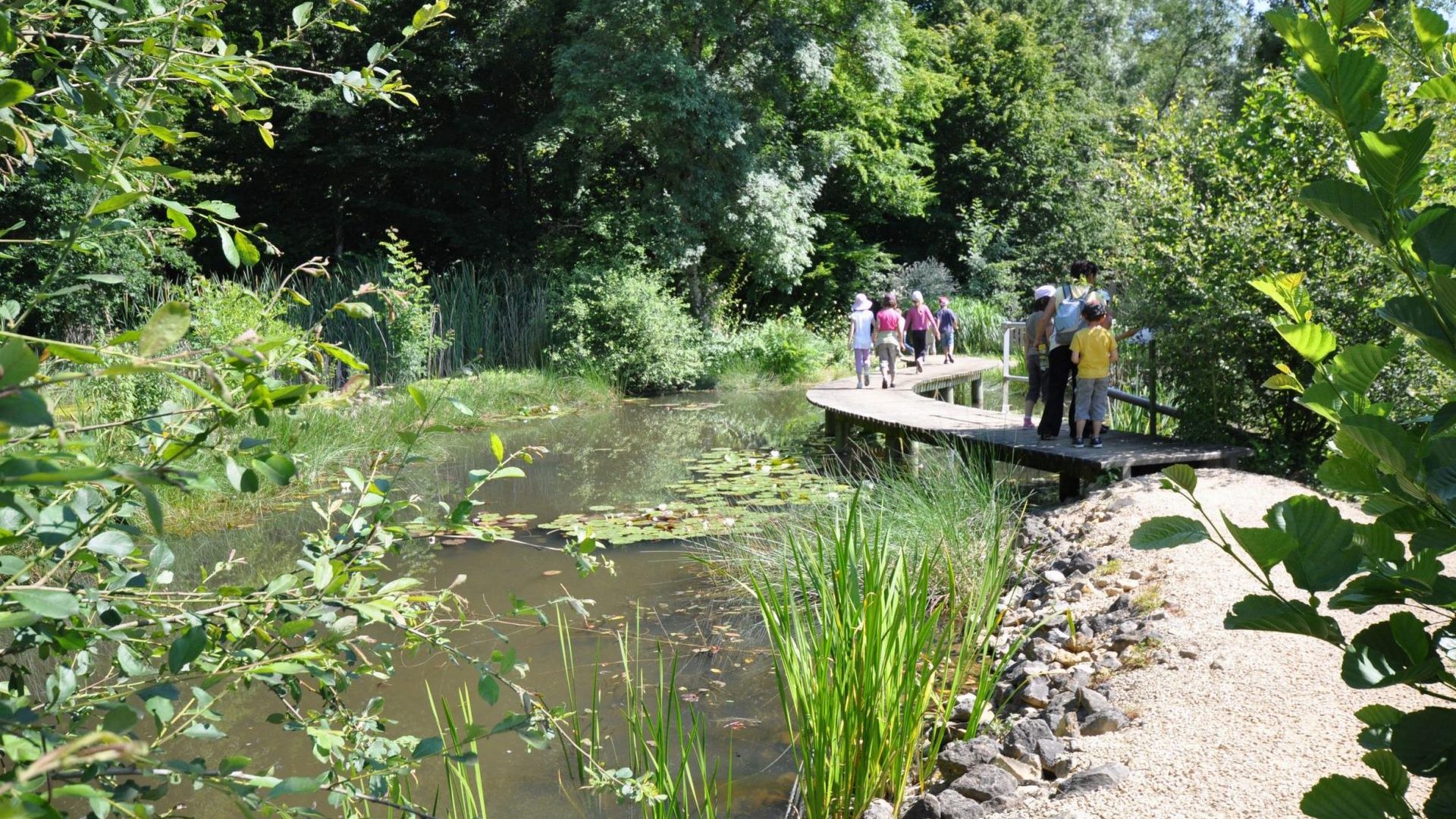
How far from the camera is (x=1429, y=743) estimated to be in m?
1.04

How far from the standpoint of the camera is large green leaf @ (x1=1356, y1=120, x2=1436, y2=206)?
3.11ft

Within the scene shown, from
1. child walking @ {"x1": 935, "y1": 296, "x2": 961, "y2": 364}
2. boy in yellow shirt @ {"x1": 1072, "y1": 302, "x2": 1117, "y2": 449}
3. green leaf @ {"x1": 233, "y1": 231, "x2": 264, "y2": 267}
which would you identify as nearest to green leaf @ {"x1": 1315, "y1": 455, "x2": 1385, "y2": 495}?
green leaf @ {"x1": 233, "y1": 231, "x2": 264, "y2": 267}

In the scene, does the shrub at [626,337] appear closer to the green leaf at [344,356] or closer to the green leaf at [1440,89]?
the green leaf at [344,356]

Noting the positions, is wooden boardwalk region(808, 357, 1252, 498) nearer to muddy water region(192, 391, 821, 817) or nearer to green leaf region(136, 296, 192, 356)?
muddy water region(192, 391, 821, 817)

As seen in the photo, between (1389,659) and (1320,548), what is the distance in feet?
0.48

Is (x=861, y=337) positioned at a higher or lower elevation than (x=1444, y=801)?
lower

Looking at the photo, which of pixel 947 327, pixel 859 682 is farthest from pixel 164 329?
pixel 947 327

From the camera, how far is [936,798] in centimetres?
356

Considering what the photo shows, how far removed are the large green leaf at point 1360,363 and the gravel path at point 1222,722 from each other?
2337mm

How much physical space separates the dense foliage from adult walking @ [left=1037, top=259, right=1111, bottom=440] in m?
7.13

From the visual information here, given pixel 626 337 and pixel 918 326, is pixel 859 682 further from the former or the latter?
pixel 626 337

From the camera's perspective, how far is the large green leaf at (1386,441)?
0.98 meters

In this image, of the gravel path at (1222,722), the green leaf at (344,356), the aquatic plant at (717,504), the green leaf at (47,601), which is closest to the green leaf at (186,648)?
the green leaf at (47,601)

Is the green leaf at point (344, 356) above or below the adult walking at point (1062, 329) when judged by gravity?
above
